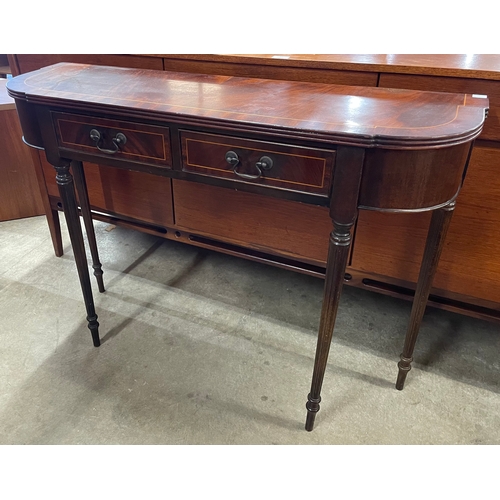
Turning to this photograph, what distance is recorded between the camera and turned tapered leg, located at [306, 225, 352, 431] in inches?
36.1

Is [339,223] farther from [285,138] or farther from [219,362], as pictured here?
[219,362]

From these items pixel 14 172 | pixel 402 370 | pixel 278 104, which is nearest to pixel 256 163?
pixel 278 104

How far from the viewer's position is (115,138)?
1.03 metres

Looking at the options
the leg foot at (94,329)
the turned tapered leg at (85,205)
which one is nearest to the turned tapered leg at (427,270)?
the leg foot at (94,329)

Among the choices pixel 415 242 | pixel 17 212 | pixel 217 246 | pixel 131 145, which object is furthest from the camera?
pixel 17 212

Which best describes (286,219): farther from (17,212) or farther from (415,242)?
(17,212)

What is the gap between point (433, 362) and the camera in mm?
1405

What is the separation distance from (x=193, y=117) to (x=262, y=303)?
868 mm

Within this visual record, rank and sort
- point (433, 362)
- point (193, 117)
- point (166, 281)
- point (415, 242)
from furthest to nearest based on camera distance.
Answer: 1. point (166, 281)
2. point (433, 362)
3. point (415, 242)
4. point (193, 117)

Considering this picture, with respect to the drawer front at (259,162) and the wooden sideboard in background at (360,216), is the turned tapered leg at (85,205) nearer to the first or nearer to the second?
the wooden sideboard in background at (360,216)

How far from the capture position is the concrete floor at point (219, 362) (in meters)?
1.20

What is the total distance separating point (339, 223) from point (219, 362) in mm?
695

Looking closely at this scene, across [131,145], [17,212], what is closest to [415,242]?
[131,145]

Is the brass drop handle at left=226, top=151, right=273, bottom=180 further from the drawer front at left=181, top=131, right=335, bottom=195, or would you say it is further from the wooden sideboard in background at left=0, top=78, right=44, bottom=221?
the wooden sideboard in background at left=0, top=78, right=44, bottom=221
